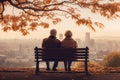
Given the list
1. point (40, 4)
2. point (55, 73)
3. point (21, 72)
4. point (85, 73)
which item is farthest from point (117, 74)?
point (40, 4)

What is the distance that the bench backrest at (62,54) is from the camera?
1487 centimetres

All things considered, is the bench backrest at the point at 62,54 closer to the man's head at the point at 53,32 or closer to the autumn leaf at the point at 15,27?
the man's head at the point at 53,32

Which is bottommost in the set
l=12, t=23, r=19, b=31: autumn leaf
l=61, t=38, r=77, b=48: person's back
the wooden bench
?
the wooden bench

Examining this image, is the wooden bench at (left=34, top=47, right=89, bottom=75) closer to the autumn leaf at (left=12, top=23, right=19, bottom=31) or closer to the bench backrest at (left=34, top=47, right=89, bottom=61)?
the bench backrest at (left=34, top=47, right=89, bottom=61)

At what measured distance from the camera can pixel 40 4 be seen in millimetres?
18750

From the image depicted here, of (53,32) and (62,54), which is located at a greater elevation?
(53,32)

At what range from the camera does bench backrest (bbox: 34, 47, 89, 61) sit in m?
14.9

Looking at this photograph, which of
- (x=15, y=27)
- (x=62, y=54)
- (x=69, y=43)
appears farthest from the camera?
(x=15, y=27)

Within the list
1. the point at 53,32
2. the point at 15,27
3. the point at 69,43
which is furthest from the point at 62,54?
the point at 15,27

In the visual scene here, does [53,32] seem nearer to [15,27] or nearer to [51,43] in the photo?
[51,43]

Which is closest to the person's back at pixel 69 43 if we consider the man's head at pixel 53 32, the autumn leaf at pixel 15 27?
the man's head at pixel 53 32

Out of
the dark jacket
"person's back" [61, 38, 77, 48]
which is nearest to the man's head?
the dark jacket

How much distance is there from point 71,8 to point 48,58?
4.74 m

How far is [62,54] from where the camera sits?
14961 millimetres
